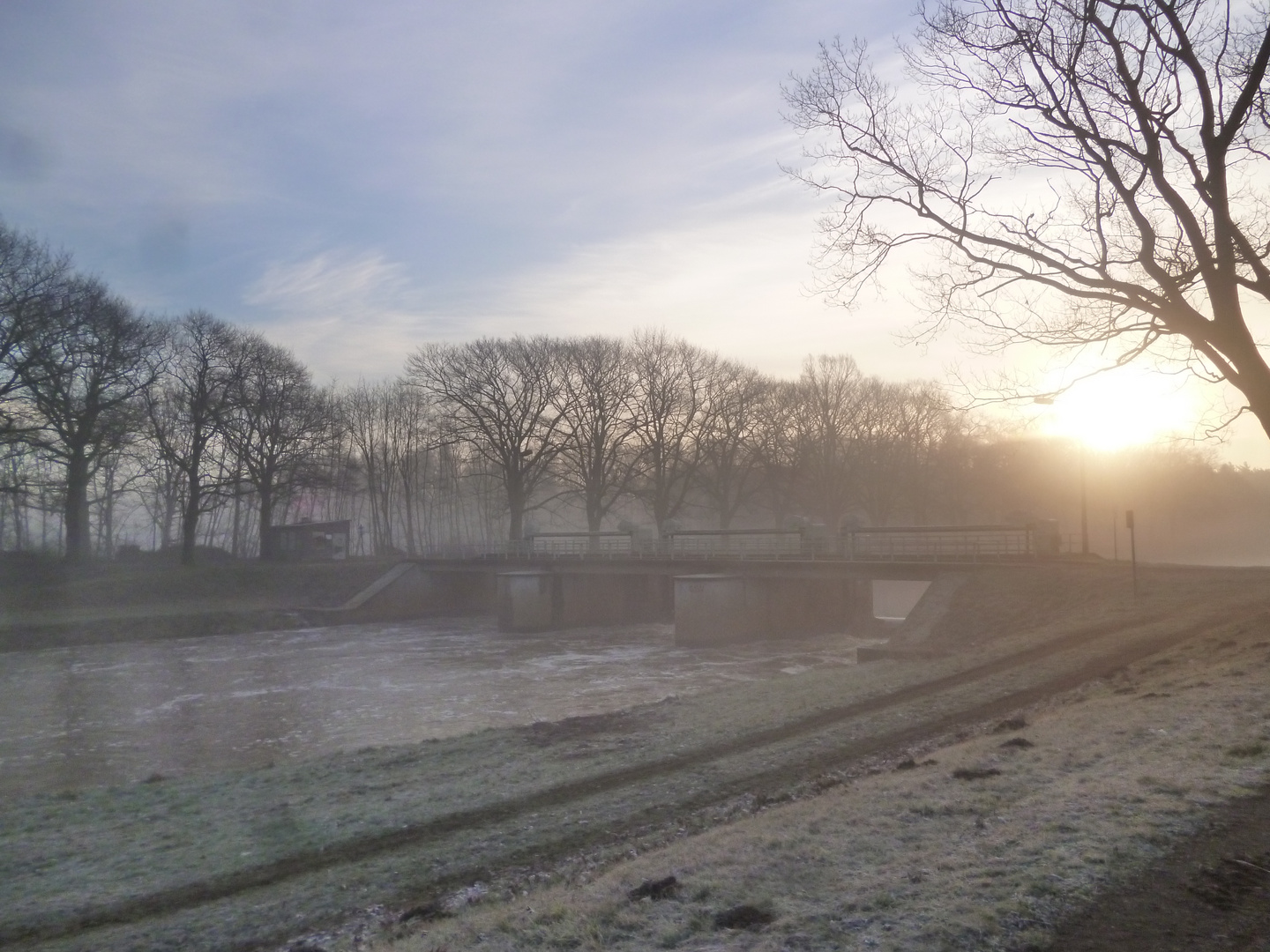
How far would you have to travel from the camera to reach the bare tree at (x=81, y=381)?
4500cm

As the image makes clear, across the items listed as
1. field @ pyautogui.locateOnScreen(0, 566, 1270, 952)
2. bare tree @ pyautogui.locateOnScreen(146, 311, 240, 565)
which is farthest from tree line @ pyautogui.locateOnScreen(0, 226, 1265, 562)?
field @ pyautogui.locateOnScreen(0, 566, 1270, 952)

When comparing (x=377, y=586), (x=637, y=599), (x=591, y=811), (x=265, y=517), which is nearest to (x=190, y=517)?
(x=265, y=517)

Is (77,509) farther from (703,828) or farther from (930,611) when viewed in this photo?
(703,828)

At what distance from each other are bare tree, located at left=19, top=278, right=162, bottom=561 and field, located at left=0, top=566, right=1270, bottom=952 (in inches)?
1490

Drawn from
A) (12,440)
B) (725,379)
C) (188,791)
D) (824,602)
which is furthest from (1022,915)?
(725,379)

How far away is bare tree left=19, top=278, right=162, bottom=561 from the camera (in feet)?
148

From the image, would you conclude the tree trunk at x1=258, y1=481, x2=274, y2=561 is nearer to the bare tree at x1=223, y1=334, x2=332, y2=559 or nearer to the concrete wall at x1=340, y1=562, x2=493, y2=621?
the bare tree at x1=223, y1=334, x2=332, y2=559

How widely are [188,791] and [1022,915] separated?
36.3 ft

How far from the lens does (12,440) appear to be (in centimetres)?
4503

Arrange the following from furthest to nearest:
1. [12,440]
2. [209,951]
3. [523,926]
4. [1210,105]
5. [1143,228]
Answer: [12,440]
[1143,228]
[1210,105]
[209,951]
[523,926]

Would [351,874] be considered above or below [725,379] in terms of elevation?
below

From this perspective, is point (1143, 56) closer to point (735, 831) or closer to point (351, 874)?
point (735, 831)

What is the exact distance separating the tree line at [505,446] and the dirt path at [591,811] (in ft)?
145

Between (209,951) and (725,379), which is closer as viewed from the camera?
(209,951)
